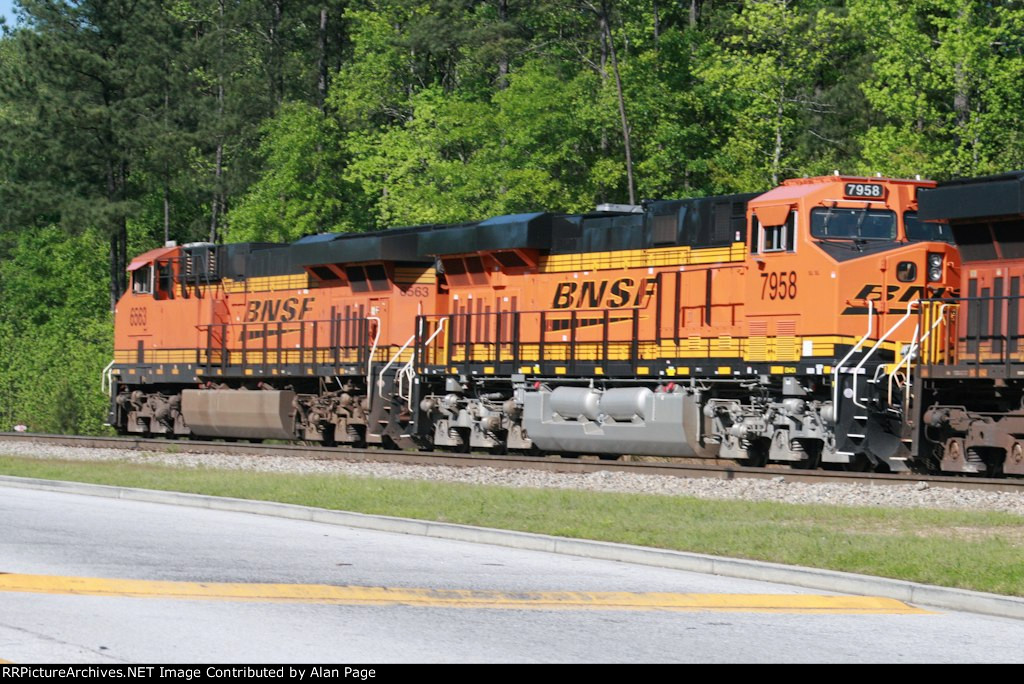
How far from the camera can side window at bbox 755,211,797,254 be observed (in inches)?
816

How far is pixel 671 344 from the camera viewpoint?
2305 cm

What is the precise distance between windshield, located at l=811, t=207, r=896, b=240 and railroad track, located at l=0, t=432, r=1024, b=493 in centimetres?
334

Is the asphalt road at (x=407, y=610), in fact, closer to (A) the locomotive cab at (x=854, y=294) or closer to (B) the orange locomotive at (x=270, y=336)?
(A) the locomotive cab at (x=854, y=294)

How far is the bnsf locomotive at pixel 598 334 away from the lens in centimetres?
2022

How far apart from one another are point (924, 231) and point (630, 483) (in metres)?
5.45

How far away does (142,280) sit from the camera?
35.2 metres

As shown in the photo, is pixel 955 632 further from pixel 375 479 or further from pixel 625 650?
pixel 375 479

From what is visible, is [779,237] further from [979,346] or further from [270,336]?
[270,336]

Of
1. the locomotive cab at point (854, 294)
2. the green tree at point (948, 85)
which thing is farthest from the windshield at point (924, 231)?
the green tree at point (948, 85)

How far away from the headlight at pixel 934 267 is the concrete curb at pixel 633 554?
8.99 meters

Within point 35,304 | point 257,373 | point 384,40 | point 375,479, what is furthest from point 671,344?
point 35,304

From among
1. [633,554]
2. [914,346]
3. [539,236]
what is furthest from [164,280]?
[633,554]

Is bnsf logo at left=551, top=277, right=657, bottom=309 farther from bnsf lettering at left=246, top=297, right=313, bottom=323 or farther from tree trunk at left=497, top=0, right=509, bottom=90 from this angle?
tree trunk at left=497, top=0, right=509, bottom=90

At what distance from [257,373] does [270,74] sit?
32.9m
